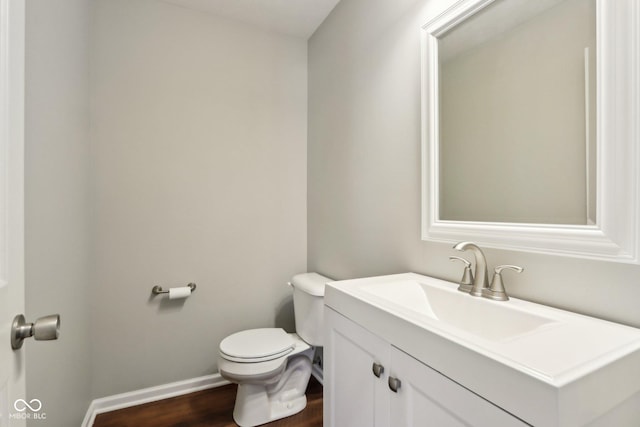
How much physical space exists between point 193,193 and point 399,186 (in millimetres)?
1337

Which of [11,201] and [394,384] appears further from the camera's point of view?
[394,384]

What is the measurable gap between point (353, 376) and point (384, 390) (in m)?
0.15

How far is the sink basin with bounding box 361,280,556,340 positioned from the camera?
2.56ft

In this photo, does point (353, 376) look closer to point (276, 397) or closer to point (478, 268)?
point (478, 268)

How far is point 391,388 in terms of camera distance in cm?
75

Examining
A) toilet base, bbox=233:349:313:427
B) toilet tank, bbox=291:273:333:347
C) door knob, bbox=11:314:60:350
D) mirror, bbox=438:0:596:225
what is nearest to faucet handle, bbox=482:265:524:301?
mirror, bbox=438:0:596:225

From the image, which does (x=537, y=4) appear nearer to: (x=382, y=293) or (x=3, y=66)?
(x=382, y=293)

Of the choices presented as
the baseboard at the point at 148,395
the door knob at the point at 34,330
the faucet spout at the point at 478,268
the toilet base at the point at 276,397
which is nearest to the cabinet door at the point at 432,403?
the faucet spout at the point at 478,268

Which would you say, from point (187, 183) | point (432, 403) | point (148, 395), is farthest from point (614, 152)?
point (148, 395)

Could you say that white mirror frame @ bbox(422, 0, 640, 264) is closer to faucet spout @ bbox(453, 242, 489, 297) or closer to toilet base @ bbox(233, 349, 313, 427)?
faucet spout @ bbox(453, 242, 489, 297)

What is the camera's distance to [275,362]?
61.4 inches

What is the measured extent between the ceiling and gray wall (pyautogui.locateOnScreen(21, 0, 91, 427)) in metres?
0.70

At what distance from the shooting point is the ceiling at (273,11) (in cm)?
183

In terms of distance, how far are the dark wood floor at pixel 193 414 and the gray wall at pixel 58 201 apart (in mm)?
221
